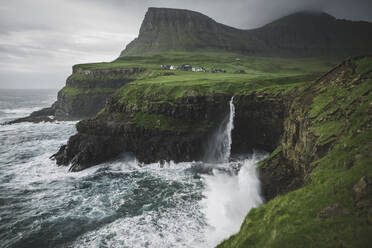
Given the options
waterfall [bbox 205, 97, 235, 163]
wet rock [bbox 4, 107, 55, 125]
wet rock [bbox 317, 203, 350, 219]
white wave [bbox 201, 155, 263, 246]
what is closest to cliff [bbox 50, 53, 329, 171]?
waterfall [bbox 205, 97, 235, 163]

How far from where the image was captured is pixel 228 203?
23.3 meters

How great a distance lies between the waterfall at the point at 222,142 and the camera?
130ft

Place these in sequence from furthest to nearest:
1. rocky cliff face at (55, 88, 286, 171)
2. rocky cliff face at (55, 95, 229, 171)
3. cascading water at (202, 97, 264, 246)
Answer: rocky cliff face at (55, 95, 229, 171) → rocky cliff face at (55, 88, 286, 171) → cascading water at (202, 97, 264, 246)

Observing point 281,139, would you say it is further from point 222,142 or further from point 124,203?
point 124,203

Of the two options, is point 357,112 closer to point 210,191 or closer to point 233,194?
point 233,194

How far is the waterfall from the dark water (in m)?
2.28

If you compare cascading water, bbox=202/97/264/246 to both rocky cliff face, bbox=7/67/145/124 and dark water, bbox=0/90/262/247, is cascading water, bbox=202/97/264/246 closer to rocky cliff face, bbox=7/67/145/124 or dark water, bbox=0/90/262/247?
dark water, bbox=0/90/262/247

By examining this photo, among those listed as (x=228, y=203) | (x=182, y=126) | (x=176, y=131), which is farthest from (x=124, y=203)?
(x=182, y=126)

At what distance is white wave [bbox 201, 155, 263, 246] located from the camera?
64.5ft

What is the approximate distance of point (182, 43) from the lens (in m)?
192

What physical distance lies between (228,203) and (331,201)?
1469 cm

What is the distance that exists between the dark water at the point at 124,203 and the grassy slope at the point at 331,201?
905cm

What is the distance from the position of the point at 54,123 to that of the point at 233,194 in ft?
264

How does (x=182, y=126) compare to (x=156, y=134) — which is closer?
(x=156, y=134)
